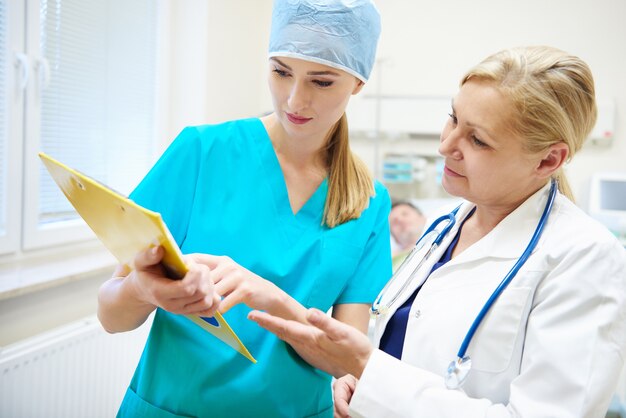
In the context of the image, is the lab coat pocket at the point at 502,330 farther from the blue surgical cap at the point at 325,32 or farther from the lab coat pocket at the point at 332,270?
the blue surgical cap at the point at 325,32

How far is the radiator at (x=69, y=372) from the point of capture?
1721mm

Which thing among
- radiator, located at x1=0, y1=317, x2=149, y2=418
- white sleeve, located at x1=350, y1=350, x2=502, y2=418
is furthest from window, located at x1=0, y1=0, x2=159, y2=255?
white sleeve, located at x1=350, y1=350, x2=502, y2=418

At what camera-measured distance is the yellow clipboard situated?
62 centimetres

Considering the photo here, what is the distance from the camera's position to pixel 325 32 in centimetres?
112

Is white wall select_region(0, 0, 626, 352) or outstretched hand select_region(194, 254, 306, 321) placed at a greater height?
white wall select_region(0, 0, 626, 352)

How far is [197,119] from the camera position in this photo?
300 cm


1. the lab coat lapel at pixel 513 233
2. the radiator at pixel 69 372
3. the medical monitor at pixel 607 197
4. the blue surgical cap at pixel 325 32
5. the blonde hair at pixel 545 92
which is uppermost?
the blue surgical cap at pixel 325 32

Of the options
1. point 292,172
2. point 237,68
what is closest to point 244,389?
point 292,172

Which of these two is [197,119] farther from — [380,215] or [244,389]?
[244,389]

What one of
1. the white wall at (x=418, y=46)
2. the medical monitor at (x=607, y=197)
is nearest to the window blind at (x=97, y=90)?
the white wall at (x=418, y=46)

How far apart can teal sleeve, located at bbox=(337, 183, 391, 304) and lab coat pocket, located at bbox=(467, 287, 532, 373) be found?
0.34m

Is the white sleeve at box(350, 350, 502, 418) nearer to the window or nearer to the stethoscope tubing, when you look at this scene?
the stethoscope tubing

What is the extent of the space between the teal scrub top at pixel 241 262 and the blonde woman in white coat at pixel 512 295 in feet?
0.36

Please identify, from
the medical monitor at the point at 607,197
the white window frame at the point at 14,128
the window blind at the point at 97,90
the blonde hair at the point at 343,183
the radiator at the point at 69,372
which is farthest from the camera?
the medical monitor at the point at 607,197
